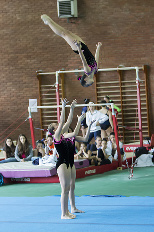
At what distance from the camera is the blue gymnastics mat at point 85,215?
4.17 m

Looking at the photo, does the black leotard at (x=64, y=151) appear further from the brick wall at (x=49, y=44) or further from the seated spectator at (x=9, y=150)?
the brick wall at (x=49, y=44)

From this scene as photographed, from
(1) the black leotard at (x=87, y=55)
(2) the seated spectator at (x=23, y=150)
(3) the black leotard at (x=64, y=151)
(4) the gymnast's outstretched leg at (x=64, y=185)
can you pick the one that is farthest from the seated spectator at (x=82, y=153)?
(4) the gymnast's outstretched leg at (x=64, y=185)

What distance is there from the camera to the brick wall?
1216cm

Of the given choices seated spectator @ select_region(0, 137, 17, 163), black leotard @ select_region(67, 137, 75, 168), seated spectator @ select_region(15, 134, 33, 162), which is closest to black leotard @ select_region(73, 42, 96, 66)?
black leotard @ select_region(67, 137, 75, 168)

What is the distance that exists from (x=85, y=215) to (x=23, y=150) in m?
4.24

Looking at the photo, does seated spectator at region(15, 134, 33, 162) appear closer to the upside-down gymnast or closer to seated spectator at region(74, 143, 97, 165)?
seated spectator at region(74, 143, 97, 165)

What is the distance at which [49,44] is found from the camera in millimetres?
12508

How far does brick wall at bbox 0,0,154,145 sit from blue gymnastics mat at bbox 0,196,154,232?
699 cm

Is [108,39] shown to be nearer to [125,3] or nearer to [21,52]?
[125,3]

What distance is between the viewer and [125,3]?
12.1 meters

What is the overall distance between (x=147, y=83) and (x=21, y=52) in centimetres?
420

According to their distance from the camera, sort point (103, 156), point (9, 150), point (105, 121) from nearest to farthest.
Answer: point (103, 156), point (9, 150), point (105, 121)

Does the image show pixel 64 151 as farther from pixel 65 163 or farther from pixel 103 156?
pixel 103 156

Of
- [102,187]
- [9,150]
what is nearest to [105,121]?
[9,150]
